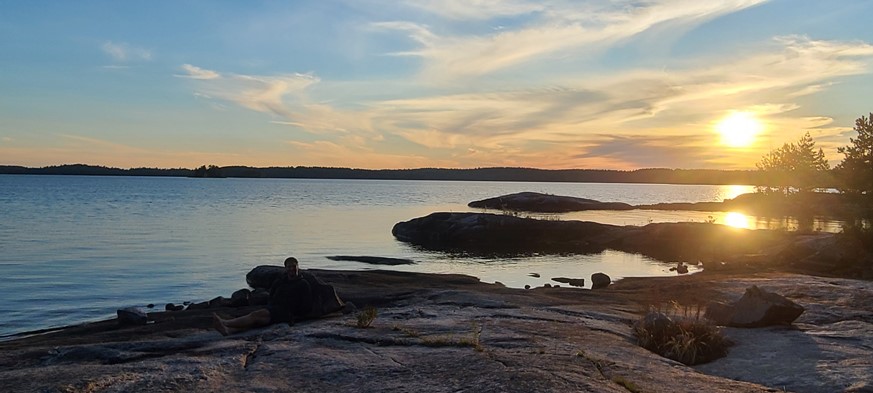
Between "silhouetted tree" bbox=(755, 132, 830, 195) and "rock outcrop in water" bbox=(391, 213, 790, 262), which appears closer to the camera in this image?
"rock outcrop in water" bbox=(391, 213, 790, 262)

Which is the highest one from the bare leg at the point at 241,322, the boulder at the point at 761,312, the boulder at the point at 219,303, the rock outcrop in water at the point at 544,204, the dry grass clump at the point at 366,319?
the rock outcrop in water at the point at 544,204

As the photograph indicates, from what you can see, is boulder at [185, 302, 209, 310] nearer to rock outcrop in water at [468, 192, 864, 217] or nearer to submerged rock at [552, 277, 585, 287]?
submerged rock at [552, 277, 585, 287]

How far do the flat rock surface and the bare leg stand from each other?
1.12 ft

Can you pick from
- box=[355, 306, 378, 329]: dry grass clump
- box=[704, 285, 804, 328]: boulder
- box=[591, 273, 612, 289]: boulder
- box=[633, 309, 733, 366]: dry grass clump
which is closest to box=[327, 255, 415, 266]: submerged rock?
box=[591, 273, 612, 289]: boulder

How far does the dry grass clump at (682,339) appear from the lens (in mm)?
10805

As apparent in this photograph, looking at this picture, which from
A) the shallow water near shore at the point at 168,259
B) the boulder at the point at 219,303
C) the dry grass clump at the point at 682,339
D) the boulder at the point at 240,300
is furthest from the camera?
the shallow water near shore at the point at 168,259

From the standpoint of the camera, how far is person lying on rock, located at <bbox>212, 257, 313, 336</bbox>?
12.8 metres

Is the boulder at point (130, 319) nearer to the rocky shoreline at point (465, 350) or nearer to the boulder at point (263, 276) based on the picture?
the rocky shoreline at point (465, 350)

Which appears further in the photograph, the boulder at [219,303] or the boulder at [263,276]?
the boulder at [263,276]

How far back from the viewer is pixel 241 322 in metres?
12.6

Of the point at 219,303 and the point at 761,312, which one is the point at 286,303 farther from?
the point at 761,312

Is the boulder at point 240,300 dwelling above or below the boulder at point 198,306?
above

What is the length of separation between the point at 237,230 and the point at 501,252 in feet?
68.3

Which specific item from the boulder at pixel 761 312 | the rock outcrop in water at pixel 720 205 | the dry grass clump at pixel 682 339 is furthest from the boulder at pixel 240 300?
the rock outcrop in water at pixel 720 205
